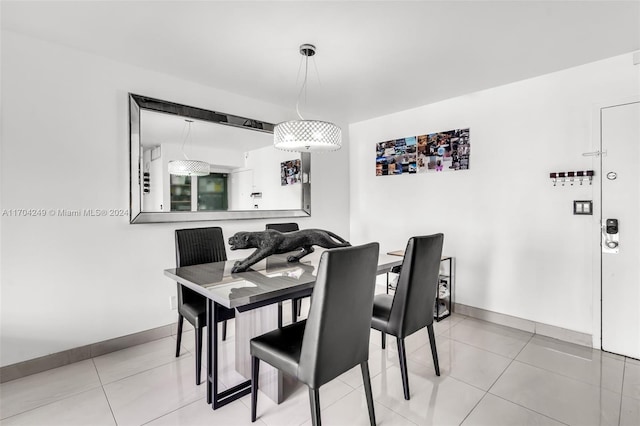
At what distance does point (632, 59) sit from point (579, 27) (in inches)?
28.3

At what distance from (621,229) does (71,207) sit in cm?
411

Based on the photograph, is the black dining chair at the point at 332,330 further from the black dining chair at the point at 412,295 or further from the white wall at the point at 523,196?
the white wall at the point at 523,196

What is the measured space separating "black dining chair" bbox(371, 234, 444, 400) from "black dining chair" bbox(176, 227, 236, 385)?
1018 millimetres

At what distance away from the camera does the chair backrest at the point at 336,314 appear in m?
1.35

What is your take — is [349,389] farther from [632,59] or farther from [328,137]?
[632,59]

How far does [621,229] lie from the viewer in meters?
2.43

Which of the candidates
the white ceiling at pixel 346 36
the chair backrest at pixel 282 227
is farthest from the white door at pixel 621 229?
the chair backrest at pixel 282 227

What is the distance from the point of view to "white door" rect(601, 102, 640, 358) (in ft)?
7.78

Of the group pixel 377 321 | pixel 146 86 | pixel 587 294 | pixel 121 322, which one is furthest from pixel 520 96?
pixel 121 322

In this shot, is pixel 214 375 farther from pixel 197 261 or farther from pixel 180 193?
pixel 180 193

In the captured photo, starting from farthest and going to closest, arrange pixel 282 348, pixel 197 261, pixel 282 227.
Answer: pixel 282 227 < pixel 197 261 < pixel 282 348

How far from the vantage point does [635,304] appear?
7.80 feet

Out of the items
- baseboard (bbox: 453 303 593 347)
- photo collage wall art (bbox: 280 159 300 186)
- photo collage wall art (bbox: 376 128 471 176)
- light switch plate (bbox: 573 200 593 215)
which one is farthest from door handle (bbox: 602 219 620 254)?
photo collage wall art (bbox: 280 159 300 186)

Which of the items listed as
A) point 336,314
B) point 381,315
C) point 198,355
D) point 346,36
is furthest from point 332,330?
point 346,36
